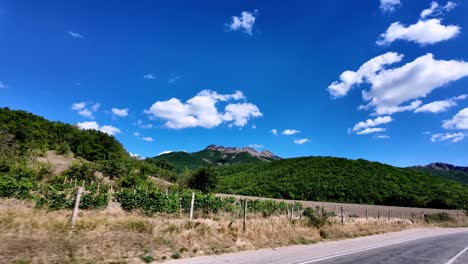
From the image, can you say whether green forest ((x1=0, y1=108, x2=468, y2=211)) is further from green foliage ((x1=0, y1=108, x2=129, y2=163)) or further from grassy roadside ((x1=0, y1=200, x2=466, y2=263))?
grassy roadside ((x1=0, y1=200, x2=466, y2=263))

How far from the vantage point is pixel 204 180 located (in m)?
61.4

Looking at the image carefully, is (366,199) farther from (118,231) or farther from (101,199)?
(118,231)

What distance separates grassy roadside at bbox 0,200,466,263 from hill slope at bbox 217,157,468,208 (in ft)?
228

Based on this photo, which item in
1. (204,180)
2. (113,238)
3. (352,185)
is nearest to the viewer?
(113,238)

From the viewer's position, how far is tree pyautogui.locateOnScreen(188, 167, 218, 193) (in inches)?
2409

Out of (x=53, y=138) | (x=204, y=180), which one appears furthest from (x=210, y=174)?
(x=53, y=138)

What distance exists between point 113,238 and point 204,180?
167 feet

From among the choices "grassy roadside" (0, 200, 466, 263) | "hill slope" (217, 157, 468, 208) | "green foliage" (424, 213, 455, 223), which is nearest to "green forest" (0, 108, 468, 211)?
"hill slope" (217, 157, 468, 208)

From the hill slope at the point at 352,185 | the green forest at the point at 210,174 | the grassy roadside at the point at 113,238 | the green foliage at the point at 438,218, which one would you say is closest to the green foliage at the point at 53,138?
the green forest at the point at 210,174

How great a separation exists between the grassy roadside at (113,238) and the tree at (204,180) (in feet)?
148

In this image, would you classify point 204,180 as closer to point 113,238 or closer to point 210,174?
point 210,174

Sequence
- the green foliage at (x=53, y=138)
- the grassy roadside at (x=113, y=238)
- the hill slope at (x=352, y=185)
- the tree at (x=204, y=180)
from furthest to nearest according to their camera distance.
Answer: the hill slope at (x=352, y=185) → the green foliage at (x=53, y=138) → the tree at (x=204, y=180) → the grassy roadside at (x=113, y=238)

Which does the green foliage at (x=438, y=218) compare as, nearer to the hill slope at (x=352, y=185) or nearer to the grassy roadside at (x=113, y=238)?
the hill slope at (x=352, y=185)

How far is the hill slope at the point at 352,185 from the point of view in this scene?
7650cm
